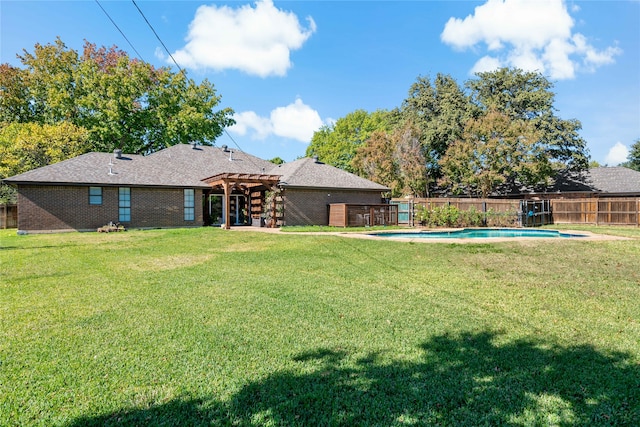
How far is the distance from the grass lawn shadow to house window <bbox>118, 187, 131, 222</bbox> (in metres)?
19.1

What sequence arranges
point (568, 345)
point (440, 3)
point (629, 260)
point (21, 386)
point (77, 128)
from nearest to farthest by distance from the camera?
point (21, 386)
point (568, 345)
point (629, 260)
point (440, 3)
point (77, 128)

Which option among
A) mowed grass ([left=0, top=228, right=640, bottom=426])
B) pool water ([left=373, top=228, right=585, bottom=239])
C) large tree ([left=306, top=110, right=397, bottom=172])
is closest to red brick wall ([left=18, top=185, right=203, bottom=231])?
pool water ([left=373, top=228, right=585, bottom=239])

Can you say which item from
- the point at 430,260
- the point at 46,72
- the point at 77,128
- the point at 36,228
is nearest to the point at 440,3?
the point at 430,260

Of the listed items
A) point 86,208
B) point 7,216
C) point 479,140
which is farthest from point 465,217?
point 7,216

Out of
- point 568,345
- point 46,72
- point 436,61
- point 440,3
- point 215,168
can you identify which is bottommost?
point 568,345

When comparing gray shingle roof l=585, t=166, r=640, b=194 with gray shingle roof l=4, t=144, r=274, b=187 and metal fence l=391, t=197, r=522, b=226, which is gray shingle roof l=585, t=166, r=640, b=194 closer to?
metal fence l=391, t=197, r=522, b=226

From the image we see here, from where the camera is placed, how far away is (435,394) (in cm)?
296

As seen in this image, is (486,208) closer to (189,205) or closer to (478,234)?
(478,234)

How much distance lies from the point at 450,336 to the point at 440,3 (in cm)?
1715

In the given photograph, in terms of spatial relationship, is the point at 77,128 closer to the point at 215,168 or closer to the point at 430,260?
the point at 215,168

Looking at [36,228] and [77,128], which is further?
[77,128]

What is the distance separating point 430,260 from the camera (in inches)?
363

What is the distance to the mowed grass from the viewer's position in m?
2.75

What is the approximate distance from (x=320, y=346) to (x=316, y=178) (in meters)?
19.8
